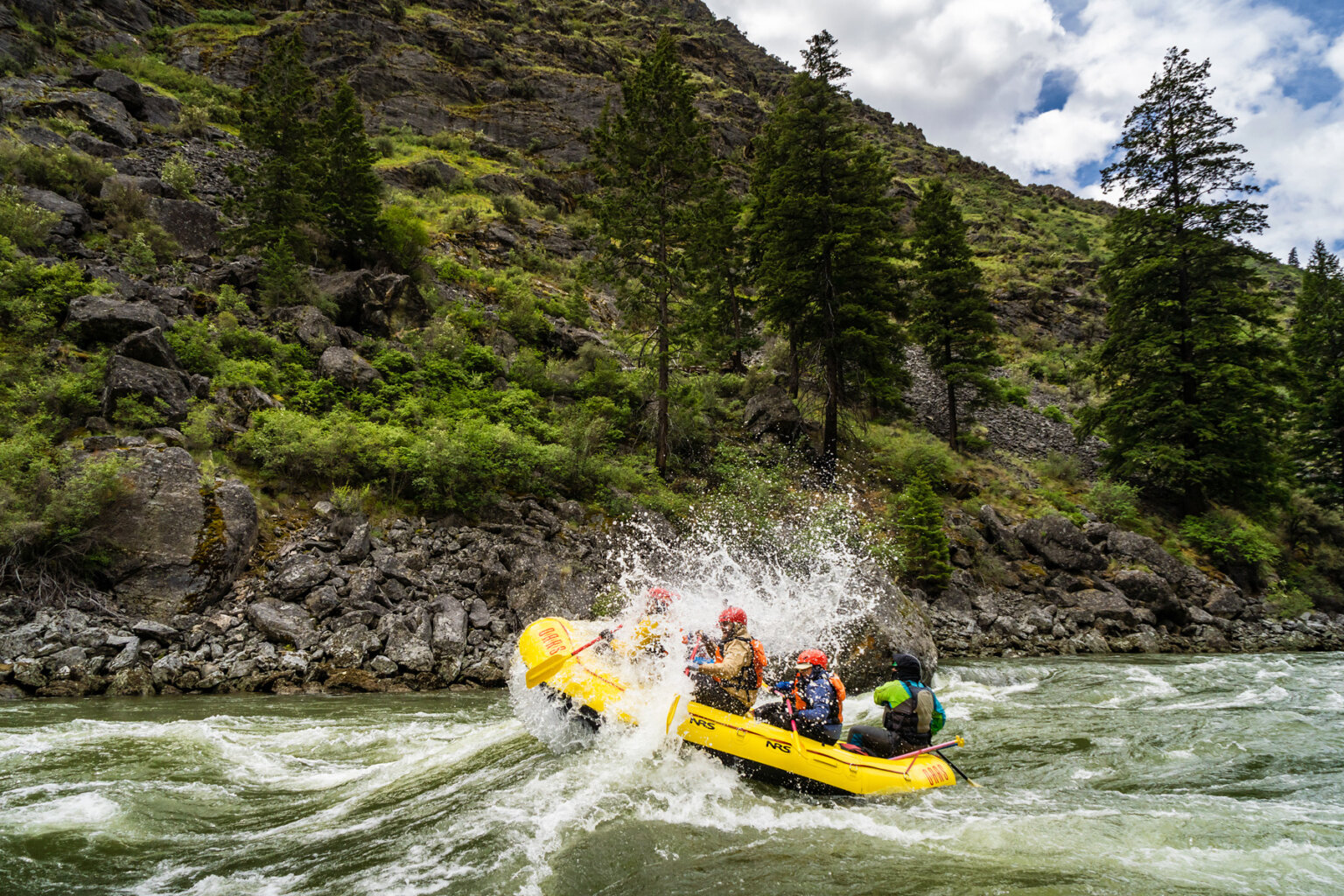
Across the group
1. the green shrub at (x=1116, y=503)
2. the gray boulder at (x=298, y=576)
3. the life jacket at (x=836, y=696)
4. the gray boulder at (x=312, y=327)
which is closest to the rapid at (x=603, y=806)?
the life jacket at (x=836, y=696)

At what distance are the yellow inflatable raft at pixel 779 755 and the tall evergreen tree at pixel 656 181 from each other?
38.0ft

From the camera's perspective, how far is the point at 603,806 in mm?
5559

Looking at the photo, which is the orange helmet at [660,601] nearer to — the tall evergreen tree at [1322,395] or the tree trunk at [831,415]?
the tree trunk at [831,415]

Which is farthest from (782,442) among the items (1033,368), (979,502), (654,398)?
(1033,368)

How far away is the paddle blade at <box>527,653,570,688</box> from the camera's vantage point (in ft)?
24.4

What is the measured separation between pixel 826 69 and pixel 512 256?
17.4 meters

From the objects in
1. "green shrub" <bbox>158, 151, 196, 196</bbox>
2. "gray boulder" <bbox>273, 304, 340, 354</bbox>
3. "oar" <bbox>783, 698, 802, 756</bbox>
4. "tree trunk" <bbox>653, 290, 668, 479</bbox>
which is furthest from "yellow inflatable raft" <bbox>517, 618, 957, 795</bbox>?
"green shrub" <bbox>158, 151, 196, 196</bbox>

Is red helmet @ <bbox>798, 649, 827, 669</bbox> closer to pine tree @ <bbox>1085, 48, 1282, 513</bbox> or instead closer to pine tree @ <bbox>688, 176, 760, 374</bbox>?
pine tree @ <bbox>688, 176, 760, 374</bbox>

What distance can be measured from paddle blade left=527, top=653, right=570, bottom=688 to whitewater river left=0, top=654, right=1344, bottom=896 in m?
0.78

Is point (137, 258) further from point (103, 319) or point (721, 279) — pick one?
point (721, 279)

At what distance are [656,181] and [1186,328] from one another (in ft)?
63.2

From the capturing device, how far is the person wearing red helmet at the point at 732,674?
6.83 m

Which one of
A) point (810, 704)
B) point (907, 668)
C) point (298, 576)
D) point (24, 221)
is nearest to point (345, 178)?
point (24, 221)

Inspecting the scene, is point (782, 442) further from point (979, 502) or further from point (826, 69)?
point (826, 69)
